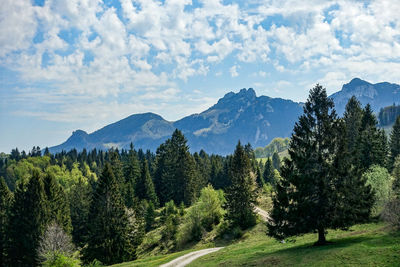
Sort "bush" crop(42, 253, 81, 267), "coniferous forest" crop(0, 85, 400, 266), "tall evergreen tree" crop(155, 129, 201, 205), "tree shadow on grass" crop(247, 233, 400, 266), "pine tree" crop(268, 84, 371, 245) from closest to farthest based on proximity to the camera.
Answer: "tree shadow on grass" crop(247, 233, 400, 266) → "pine tree" crop(268, 84, 371, 245) → "coniferous forest" crop(0, 85, 400, 266) → "bush" crop(42, 253, 81, 267) → "tall evergreen tree" crop(155, 129, 201, 205)

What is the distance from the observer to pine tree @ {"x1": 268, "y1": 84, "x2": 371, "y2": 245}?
90.1 feet

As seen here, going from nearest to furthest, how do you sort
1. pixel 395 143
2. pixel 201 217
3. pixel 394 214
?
pixel 394 214
pixel 201 217
pixel 395 143

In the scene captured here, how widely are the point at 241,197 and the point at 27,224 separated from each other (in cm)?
3639

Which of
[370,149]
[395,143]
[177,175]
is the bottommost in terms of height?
[177,175]

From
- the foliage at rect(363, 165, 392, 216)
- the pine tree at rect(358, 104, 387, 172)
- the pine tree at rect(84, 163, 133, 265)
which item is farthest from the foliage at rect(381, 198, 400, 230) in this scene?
the pine tree at rect(84, 163, 133, 265)

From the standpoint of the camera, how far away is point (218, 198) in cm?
6444

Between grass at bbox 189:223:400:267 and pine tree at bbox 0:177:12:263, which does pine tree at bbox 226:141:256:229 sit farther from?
pine tree at bbox 0:177:12:263

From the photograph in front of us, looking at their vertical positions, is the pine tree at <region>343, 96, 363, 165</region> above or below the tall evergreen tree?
above

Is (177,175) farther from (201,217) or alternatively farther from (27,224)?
(27,224)

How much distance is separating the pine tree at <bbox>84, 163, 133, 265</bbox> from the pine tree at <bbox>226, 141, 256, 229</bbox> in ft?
61.0

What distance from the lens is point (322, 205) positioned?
2752 cm

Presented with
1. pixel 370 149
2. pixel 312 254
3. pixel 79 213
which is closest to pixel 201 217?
pixel 370 149

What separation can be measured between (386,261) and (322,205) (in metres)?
7.37

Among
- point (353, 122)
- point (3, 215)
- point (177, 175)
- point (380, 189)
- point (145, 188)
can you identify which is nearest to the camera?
point (380, 189)
